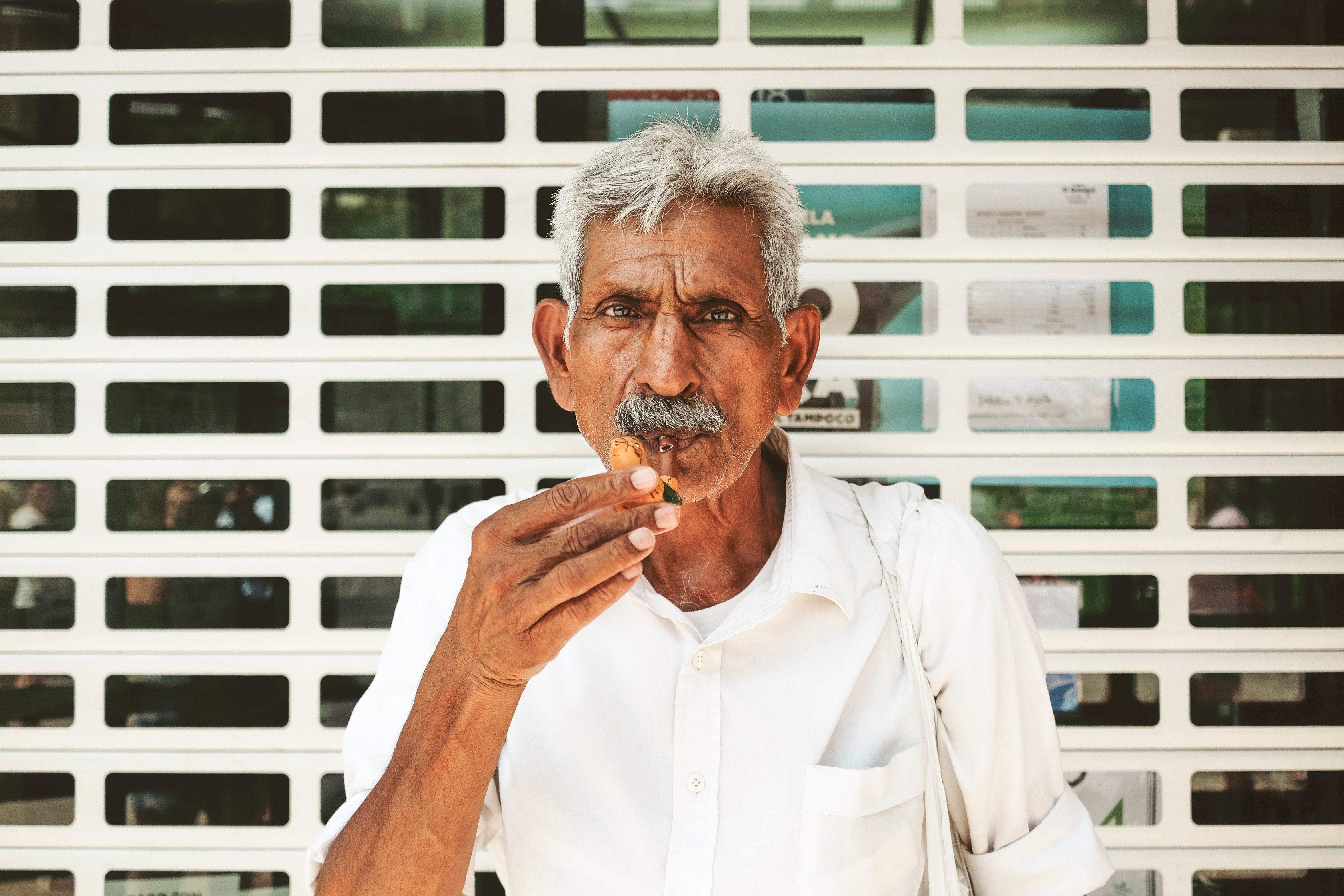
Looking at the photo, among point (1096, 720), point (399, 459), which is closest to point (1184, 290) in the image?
point (1096, 720)

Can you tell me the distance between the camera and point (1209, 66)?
259 centimetres

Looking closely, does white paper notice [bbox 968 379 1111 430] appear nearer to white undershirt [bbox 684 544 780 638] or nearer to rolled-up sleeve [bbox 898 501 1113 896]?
rolled-up sleeve [bbox 898 501 1113 896]

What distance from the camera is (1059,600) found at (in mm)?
2600

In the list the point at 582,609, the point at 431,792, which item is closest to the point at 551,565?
the point at 582,609

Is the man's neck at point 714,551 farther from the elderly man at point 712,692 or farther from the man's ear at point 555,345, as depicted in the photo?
the man's ear at point 555,345

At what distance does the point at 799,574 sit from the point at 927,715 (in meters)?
0.42

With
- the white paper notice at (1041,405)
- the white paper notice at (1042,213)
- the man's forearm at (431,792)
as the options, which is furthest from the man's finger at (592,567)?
the white paper notice at (1042,213)

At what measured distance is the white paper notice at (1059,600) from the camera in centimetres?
259

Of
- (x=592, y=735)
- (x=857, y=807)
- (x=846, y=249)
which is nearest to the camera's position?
(x=857, y=807)

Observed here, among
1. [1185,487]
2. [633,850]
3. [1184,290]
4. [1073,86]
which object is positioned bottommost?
[633,850]

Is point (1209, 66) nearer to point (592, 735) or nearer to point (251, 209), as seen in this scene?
point (592, 735)

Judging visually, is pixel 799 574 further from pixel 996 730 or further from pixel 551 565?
pixel 551 565

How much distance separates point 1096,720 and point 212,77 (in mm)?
3407

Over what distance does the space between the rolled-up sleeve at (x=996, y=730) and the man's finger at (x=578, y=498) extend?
0.85 metres
